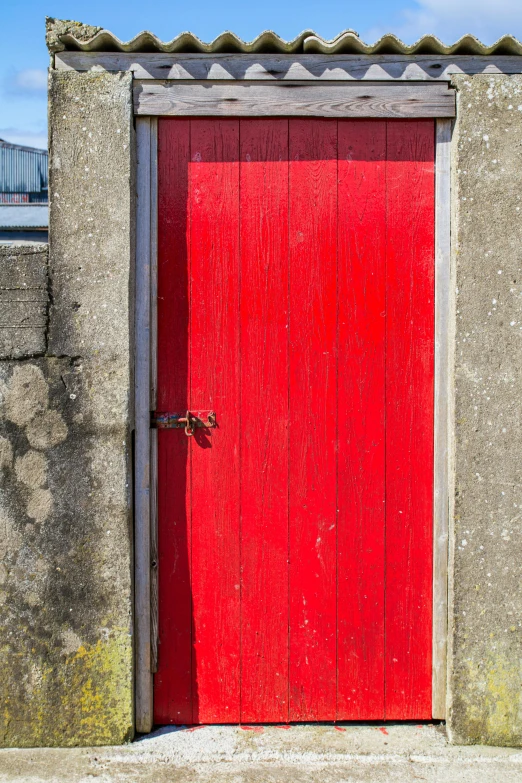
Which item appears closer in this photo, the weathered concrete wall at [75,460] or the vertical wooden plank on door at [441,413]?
the weathered concrete wall at [75,460]

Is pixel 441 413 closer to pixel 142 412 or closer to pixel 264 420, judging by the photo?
pixel 264 420

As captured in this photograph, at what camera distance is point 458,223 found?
2.88 metres

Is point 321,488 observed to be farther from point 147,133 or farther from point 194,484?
point 147,133

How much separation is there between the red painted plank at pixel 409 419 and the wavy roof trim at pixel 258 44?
33 cm

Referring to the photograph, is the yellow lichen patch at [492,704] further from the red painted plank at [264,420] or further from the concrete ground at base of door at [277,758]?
the red painted plank at [264,420]

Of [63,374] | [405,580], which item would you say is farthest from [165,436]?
[405,580]

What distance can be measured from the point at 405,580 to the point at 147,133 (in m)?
2.38

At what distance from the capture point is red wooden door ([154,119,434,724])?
2.99 metres

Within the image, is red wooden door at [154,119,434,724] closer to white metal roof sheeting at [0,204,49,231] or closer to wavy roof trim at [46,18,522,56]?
wavy roof trim at [46,18,522,56]

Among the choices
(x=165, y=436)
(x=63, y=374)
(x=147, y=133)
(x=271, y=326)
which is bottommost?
(x=165, y=436)

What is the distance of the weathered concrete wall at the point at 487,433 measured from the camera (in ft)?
9.43

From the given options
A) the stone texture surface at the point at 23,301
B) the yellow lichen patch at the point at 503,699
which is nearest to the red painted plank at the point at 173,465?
the stone texture surface at the point at 23,301

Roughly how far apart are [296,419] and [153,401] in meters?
0.67

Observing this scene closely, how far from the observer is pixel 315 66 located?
2.90 m
